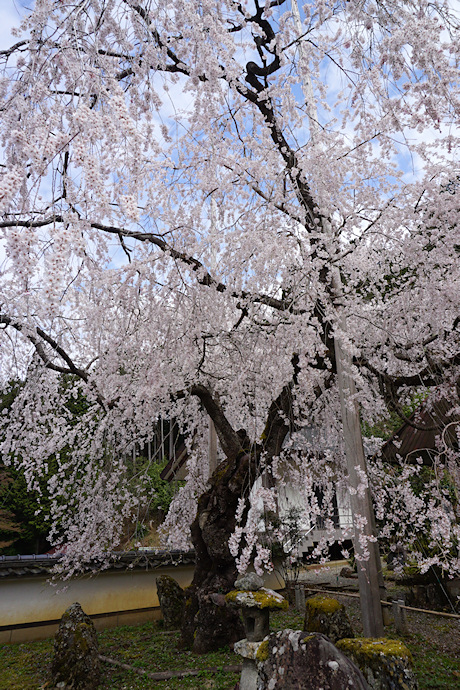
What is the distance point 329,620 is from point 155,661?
8.18ft

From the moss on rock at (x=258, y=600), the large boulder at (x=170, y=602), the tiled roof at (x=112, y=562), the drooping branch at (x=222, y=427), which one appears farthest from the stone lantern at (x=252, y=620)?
the tiled roof at (x=112, y=562)

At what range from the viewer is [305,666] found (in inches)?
98.7

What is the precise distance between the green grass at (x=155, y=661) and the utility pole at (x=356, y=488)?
887 mm

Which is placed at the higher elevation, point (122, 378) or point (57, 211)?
point (57, 211)

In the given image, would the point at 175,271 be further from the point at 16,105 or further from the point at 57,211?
the point at 16,105

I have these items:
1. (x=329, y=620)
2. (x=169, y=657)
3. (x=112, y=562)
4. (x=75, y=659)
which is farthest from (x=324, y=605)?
(x=112, y=562)

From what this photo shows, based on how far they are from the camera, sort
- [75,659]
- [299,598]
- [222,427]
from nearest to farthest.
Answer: [75,659] < [222,427] < [299,598]

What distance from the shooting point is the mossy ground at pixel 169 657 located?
5.14 meters

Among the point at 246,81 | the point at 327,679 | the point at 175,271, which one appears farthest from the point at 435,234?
the point at 327,679

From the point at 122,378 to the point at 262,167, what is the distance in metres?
3.58

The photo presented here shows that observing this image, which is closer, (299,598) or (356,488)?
(356,488)

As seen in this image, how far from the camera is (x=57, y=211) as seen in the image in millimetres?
2957

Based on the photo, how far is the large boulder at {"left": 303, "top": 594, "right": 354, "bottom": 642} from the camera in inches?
218

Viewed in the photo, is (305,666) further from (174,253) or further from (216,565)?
(216,565)
